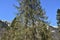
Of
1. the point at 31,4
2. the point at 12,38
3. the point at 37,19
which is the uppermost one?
the point at 31,4

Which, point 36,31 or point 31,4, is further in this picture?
point 31,4

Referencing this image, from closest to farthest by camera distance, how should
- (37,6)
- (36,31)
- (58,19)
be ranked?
1. (36,31)
2. (37,6)
3. (58,19)

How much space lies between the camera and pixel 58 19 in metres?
46.7

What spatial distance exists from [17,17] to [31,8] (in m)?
1.34

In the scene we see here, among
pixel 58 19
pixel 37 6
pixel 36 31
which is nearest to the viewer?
pixel 36 31

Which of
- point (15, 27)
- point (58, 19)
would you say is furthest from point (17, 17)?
point (58, 19)

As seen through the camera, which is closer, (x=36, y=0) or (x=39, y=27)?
(x=39, y=27)

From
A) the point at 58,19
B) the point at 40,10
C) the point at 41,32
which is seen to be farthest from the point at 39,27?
the point at 58,19

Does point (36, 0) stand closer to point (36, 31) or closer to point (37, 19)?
point (37, 19)

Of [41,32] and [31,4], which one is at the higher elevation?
[31,4]

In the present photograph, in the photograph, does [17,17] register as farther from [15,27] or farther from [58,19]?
[58,19]

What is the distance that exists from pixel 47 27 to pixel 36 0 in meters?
2.59

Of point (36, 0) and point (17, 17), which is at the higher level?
point (36, 0)

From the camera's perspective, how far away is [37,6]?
18062 mm
